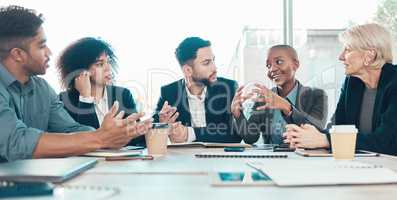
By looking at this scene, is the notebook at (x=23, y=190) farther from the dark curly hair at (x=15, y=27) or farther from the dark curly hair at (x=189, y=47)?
the dark curly hair at (x=189, y=47)

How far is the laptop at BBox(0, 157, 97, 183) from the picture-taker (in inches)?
36.3

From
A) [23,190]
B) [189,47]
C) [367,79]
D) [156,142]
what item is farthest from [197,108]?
[23,190]

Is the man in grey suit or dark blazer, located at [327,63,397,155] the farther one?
the man in grey suit

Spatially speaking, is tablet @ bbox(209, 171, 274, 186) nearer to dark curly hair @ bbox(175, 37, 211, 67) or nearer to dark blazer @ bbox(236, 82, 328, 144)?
dark blazer @ bbox(236, 82, 328, 144)

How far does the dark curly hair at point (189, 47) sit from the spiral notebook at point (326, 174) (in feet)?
6.36

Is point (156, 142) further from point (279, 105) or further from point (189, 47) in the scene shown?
point (189, 47)

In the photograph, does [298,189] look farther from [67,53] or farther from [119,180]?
[67,53]

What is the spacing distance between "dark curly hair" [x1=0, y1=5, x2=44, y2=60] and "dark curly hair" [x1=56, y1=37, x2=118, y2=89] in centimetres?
78

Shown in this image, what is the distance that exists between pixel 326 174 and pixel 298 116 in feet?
4.27

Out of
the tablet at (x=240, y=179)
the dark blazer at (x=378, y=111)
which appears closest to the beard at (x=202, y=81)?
the dark blazer at (x=378, y=111)

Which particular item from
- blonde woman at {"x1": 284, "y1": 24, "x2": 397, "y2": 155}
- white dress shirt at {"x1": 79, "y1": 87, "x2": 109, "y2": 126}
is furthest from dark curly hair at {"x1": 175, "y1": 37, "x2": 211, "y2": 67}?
blonde woman at {"x1": 284, "y1": 24, "x2": 397, "y2": 155}

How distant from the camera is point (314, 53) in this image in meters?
3.63

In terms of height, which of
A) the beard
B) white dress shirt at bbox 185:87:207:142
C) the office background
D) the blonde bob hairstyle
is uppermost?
the office background

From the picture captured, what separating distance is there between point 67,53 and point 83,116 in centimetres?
60
